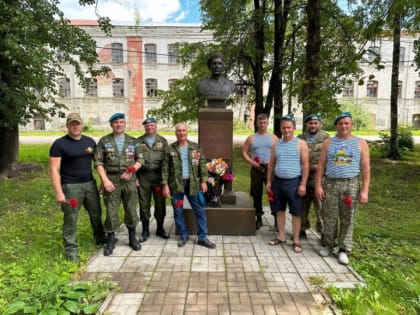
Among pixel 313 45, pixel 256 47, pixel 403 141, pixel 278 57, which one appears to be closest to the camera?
pixel 313 45

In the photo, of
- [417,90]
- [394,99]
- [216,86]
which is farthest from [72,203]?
[417,90]

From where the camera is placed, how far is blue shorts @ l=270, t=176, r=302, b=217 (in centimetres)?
431

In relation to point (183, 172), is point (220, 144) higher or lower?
higher

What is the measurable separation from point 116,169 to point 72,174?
20.0 inches

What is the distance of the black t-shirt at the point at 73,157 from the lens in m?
3.83

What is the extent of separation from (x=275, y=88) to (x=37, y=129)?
26.3 metres

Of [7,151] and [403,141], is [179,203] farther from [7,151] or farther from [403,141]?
[403,141]

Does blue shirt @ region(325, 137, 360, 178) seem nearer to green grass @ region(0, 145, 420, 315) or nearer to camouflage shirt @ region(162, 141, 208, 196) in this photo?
green grass @ region(0, 145, 420, 315)

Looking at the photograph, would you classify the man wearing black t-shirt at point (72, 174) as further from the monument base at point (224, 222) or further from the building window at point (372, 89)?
the building window at point (372, 89)

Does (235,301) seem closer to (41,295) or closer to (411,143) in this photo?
(41,295)

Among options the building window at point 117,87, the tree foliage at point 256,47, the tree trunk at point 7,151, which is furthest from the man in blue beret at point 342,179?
the building window at point 117,87

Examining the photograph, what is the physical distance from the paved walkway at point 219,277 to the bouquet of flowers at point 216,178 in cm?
60

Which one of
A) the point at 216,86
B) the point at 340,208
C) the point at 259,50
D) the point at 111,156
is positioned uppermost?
the point at 259,50

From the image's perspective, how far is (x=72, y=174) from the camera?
13.0 feet
